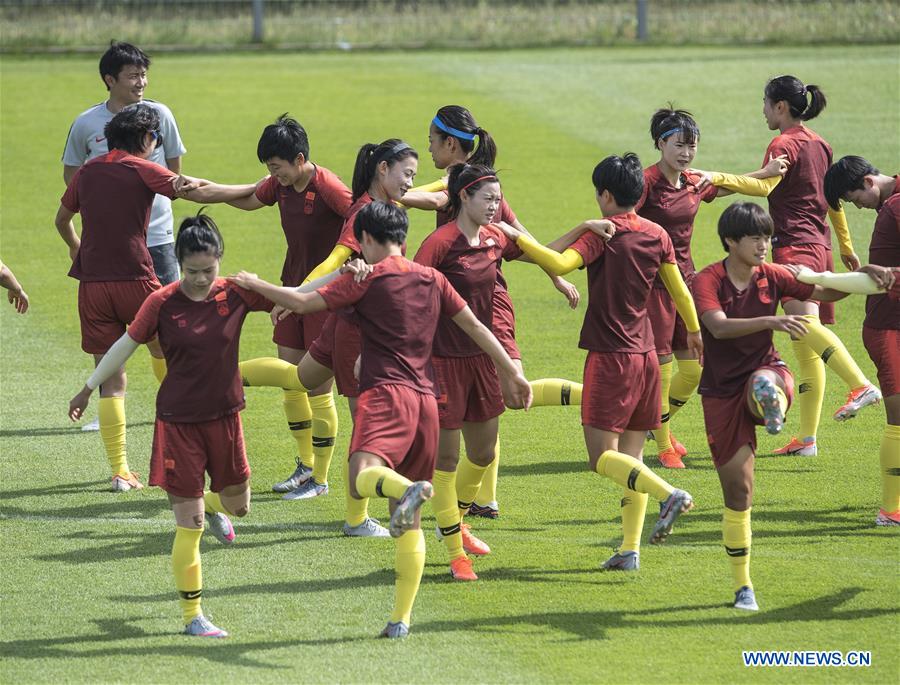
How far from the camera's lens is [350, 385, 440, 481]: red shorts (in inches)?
275

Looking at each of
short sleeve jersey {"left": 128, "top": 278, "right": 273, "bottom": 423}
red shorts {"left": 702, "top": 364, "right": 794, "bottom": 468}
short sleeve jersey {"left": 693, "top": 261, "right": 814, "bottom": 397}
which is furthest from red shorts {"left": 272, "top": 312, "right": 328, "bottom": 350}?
red shorts {"left": 702, "top": 364, "right": 794, "bottom": 468}

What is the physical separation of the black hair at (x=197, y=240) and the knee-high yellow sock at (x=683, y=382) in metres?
4.16

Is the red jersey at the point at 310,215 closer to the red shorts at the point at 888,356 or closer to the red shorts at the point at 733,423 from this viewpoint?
the red shorts at the point at 733,423

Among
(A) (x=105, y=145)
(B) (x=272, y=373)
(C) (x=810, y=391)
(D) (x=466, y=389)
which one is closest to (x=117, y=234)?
(B) (x=272, y=373)

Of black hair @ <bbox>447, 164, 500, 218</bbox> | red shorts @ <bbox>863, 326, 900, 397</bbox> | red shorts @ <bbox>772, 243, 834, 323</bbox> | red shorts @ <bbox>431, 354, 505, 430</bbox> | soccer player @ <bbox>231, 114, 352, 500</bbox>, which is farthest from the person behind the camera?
red shorts @ <bbox>772, 243, 834, 323</bbox>

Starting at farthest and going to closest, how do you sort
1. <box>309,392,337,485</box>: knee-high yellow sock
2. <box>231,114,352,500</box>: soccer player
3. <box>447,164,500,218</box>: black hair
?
1. <box>309,392,337,485</box>: knee-high yellow sock
2. <box>231,114,352,500</box>: soccer player
3. <box>447,164,500,218</box>: black hair

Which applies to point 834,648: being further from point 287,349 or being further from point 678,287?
point 287,349

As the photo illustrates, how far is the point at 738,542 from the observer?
7328 millimetres

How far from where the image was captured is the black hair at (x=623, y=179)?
7.88 meters

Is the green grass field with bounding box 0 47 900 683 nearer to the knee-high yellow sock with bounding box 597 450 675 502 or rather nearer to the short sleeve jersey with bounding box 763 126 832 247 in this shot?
the knee-high yellow sock with bounding box 597 450 675 502

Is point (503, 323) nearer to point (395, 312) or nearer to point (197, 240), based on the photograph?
point (395, 312)

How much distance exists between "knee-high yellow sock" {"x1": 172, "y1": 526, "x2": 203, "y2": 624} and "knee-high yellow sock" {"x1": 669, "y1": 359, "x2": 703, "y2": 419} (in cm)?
417

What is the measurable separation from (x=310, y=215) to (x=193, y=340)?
2016mm

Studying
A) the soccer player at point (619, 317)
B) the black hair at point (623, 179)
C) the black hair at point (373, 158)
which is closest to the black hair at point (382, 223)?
the soccer player at point (619, 317)
